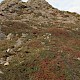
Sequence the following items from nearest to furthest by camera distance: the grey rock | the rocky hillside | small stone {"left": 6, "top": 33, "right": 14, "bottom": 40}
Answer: the rocky hillside, small stone {"left": 6, "top": 33, "right": 14, "bottom": 40}, the grey rock

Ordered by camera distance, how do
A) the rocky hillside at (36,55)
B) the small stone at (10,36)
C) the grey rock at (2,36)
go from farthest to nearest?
the grey rock at (2,36), the small stone at (10,36), the rocky hillside at (36,55)

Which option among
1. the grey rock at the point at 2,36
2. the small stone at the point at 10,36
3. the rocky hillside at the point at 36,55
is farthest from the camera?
the grey rock at the point at 2,36

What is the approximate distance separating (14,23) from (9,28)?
454 centimetres

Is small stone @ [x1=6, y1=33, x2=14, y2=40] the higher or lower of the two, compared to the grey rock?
higher

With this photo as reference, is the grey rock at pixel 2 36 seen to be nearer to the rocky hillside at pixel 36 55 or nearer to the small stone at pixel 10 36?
the rocky hillside at pixel 36 55

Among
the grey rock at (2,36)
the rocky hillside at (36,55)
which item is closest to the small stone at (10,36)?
the rocky hillside at (36,55)

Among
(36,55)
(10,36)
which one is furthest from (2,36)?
(36,55)

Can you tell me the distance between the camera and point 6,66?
27016 mm

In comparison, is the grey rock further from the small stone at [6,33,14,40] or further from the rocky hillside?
the small stone at [6,33,14,40]

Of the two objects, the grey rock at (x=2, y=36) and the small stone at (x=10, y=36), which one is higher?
the small stone at (x=10, y=36)

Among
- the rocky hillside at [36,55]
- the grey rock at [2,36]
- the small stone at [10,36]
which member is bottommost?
the grey rock at [2,36]

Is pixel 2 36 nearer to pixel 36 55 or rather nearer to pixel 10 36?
pixel 10 36

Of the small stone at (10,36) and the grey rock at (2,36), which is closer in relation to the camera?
the small stone at (10,36)

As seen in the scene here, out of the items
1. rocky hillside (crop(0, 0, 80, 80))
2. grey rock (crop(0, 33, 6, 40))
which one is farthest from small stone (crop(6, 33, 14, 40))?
grey rock (crop(0, 33, 6, 40))
